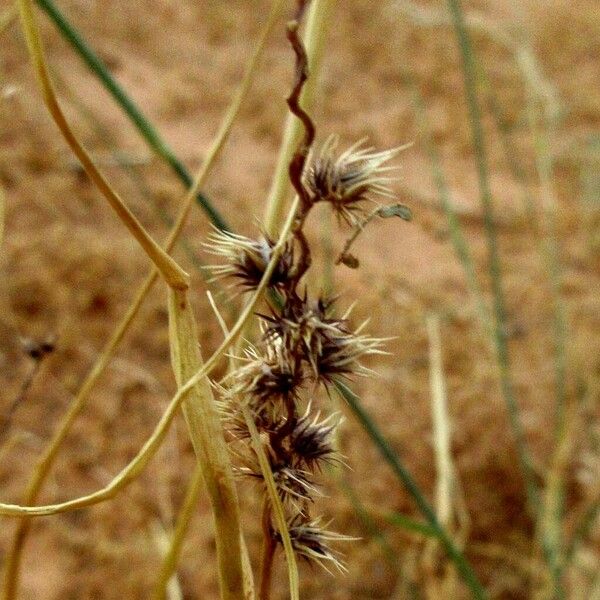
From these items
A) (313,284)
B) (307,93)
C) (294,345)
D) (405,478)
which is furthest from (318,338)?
(313,284)

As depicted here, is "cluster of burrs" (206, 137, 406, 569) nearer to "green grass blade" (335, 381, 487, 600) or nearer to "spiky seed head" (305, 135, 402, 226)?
"spiky seed head" (305, 135, 402, 226)

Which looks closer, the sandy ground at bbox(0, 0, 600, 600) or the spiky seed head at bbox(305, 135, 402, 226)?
the spiky seed head at bbox(305, 135, 402, 226)

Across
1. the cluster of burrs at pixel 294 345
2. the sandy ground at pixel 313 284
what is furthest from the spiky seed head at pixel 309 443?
Result: the sandy ground at pixel 313 284

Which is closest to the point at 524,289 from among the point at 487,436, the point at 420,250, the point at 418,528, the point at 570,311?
the point at 570,311

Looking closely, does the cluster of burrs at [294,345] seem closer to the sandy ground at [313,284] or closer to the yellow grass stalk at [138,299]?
the yellow grass stalk at [138,299]

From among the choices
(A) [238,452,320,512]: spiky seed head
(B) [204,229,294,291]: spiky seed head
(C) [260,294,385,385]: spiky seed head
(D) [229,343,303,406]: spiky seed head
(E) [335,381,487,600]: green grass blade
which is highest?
(B) [204,229,294,291]: spiky seed head

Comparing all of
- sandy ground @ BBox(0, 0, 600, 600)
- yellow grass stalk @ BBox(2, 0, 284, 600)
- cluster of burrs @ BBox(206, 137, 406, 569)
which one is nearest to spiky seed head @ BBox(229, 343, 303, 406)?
cluster of burrs @ BBox(206, 137, 406, 569)

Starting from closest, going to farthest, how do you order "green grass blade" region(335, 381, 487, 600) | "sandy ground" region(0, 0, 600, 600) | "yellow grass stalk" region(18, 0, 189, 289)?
"yellow grass stalk" region(18, 0, 189, 289) → "green grass blade" region(335, 381, 487, 600) → "sandy ground" region(0, 0, 600, 600)

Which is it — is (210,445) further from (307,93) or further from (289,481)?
(307,93)
